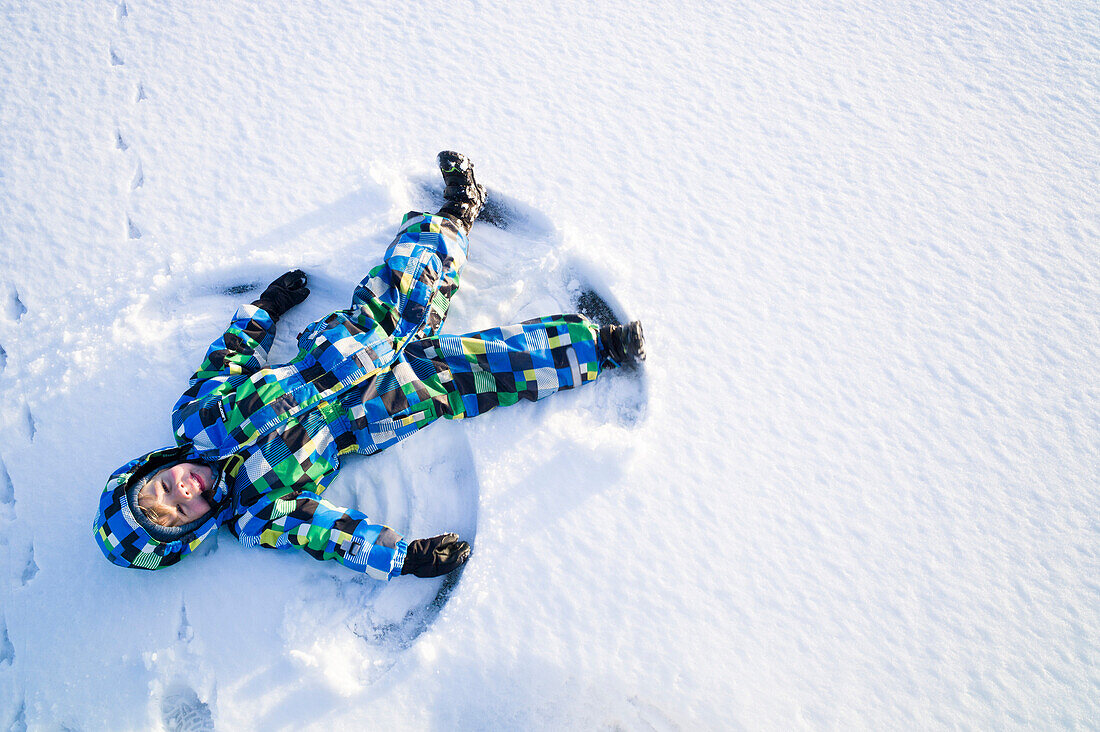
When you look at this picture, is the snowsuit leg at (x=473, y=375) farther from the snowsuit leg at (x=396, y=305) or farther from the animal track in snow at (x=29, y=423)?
the animal track in snow at (x=29, y=423)

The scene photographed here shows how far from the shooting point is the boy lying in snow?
1464mm

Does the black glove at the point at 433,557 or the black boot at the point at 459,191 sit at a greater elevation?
the black boot at the point at 459,191

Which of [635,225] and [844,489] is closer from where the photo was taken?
[844,489]

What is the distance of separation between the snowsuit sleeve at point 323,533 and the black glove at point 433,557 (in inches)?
0.9

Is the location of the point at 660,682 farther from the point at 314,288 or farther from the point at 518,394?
the point at 314,288

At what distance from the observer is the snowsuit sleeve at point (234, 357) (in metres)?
1.52

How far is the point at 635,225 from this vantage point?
6.09ft

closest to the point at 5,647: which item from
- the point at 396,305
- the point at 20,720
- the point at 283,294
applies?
the point at 20,720

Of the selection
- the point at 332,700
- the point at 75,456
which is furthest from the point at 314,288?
the point at 332,700

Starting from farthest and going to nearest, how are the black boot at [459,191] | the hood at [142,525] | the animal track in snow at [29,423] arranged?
the black boot at [459,191] < the animal track in snow at [29,423] < the hood at [142,525]

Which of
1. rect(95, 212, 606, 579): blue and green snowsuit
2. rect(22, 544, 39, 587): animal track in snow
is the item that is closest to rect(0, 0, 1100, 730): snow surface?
rect(22, 544, 39, 587): animal track in snow

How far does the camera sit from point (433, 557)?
149 cm

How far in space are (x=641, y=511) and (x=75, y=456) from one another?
4.97 ft

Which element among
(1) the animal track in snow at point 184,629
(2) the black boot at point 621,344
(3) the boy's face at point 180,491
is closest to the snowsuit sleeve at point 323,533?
(3) the boy's face at point 180,491
